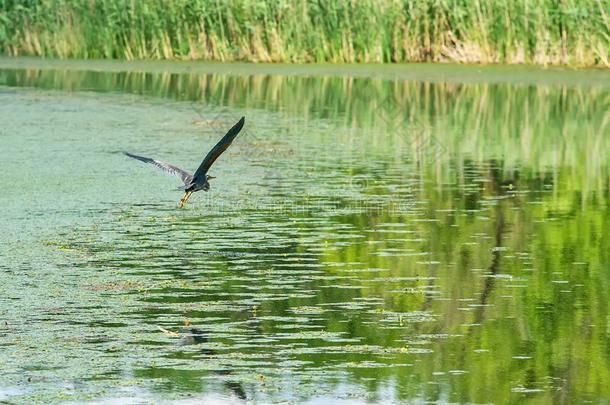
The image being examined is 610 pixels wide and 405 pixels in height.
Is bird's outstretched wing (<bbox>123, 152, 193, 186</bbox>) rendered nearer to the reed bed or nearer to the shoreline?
the shoreline

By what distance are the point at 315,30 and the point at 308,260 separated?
12736 mm

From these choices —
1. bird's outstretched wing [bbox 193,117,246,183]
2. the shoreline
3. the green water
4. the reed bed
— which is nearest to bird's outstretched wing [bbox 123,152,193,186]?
bird's outstretched wing [bbox 193,117,246,183]

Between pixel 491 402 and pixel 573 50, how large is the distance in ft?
45.3

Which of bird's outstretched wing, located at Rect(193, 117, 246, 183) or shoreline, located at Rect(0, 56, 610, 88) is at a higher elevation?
shoreline, located at Rect(0, 56, 610, 88)

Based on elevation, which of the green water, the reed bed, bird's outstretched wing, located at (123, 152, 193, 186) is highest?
the reed bed

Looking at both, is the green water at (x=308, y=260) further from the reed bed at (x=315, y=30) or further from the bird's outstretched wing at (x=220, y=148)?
the reed bed at (x=315, y=30)

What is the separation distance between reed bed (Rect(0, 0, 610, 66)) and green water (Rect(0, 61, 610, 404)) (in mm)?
4234

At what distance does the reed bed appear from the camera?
694 inches

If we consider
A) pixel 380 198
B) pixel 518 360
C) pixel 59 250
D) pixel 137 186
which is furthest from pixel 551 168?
pixel 518 360

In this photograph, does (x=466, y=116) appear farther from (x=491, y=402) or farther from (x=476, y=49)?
(x=491, y=402)

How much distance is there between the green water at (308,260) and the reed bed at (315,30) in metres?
4.23

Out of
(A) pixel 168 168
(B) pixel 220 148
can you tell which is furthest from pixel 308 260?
(B) pixel 220 148

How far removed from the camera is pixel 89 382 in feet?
14.7

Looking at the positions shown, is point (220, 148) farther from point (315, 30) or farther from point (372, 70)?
point (315, 30)
